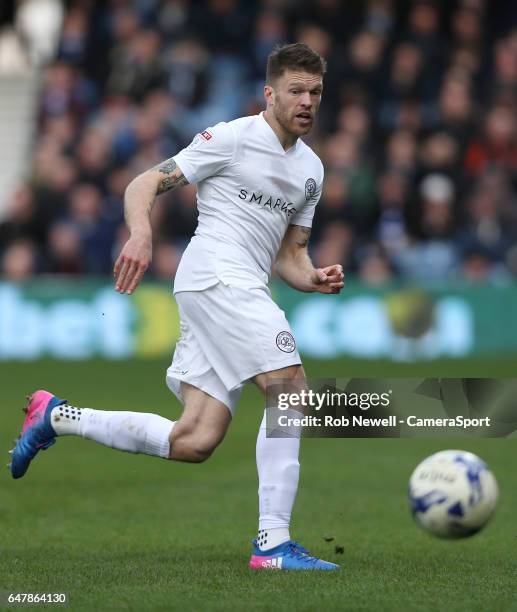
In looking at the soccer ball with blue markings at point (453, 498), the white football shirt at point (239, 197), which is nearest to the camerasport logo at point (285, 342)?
the white football shirt at point (239, 197)

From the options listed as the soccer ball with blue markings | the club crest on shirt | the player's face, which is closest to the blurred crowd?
the club crest on shirt

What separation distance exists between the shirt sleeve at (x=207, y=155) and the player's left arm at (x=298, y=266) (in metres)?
0.58

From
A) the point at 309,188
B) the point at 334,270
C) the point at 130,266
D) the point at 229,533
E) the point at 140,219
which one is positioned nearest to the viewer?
the point at 130,266

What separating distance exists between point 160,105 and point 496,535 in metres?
13.1

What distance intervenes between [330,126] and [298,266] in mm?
12591

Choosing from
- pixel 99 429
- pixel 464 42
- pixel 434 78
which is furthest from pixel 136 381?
pixel 99 429

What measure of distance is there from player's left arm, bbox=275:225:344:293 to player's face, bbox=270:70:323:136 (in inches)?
22.6

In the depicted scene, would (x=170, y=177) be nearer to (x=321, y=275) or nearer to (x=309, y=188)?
(x=309, y=188)

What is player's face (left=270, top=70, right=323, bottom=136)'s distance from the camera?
6.56m

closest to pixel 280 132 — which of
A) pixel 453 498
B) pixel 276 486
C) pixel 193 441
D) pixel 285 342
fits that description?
pixel 285 342

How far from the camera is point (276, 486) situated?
649 cm

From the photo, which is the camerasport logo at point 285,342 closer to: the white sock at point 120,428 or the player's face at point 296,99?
the white sock at point 120,428

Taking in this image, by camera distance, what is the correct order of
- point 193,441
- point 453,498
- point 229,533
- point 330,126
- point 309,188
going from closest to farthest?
point 453,498, point 193,441, point 309,188, point 229,533, point 330,126

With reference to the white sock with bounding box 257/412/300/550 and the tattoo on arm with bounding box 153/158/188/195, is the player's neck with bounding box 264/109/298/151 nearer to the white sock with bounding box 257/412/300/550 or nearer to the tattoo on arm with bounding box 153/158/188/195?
the tattoo on arm with bounding box 153/158/188/195
